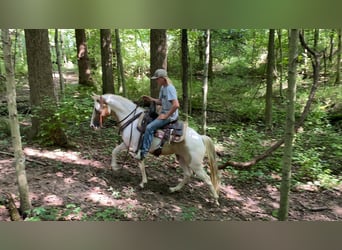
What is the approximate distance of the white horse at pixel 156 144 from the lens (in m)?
3.69

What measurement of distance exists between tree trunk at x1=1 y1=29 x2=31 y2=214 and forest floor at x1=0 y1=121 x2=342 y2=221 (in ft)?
0.53

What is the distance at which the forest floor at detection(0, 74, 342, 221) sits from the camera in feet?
10.6

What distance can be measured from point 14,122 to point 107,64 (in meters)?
3.25

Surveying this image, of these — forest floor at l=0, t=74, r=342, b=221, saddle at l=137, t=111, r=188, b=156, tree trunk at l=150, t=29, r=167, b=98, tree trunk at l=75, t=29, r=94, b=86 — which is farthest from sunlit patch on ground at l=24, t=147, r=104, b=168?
tree trunk at l=75, t=29, r=94, b=86

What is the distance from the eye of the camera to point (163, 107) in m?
3.53

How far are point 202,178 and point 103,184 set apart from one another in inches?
44.0

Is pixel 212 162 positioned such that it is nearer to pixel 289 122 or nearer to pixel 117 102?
pixel 289 122

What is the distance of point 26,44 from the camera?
4.11 metres

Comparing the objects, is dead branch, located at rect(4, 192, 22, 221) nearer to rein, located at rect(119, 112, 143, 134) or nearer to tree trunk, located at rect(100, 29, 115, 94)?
rein, located at rect(119, 112, 143, 134)

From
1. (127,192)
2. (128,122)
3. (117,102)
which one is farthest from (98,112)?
(127,192)

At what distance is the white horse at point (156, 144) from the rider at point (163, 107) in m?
0.09
